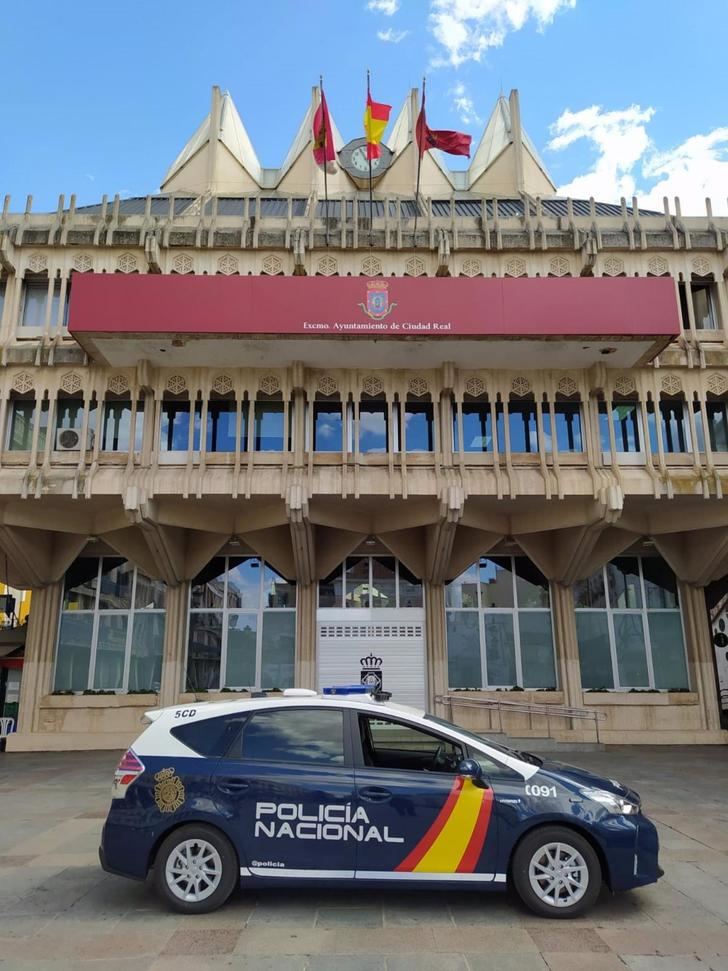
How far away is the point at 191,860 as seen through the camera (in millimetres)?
5199

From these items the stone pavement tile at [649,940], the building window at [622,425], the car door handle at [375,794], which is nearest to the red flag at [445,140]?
the building window at [622,425]

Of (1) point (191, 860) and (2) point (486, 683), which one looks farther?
(2) point (486, 683)

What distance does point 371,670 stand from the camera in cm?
1775

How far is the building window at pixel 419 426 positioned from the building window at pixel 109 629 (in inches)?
314

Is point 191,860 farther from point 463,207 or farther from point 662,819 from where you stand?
point 463,207

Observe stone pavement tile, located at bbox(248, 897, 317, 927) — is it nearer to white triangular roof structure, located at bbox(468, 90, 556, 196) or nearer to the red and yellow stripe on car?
the red and yellow stripe on car

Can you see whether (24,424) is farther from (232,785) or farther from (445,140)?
(232,785)

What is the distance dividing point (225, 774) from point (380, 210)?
62.8ft

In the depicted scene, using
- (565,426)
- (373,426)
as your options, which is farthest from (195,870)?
(565,426)

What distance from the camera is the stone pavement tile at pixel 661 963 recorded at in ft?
14.2

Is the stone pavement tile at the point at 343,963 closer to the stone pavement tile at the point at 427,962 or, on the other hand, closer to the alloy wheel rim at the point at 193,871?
the stone pavement tile at the point at 427,962

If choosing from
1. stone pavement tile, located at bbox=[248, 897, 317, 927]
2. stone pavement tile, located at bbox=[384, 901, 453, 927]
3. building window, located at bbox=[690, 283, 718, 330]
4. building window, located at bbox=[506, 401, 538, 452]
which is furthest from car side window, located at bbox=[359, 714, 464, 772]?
building window, located at bbox=[690, 283, 718, 330]

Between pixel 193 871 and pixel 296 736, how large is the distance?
1234 mm

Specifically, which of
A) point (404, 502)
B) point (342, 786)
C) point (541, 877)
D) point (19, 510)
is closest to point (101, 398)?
point (19, 510)
